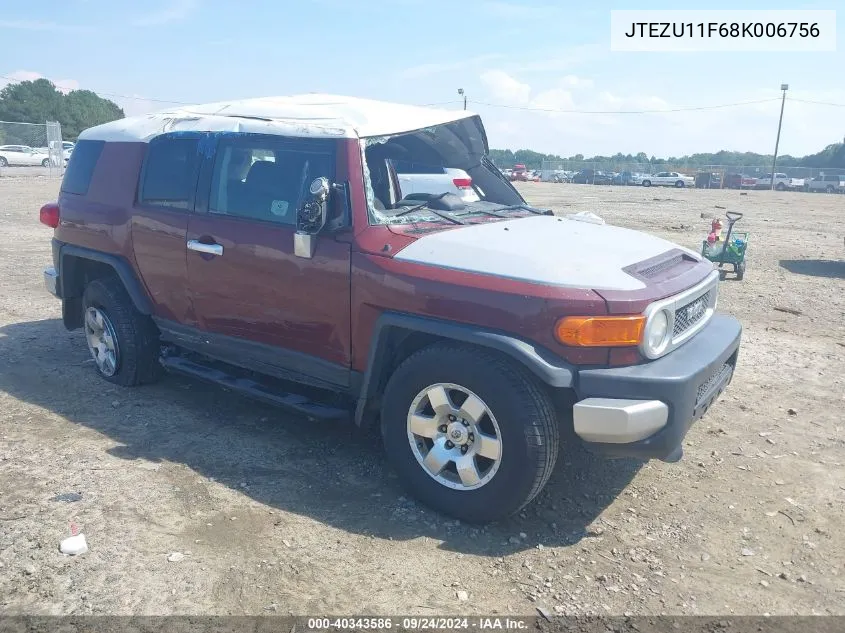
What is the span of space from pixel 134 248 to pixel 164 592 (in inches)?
112

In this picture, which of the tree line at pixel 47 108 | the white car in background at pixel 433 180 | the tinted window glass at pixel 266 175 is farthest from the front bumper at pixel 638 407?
the tree line at pixel 47 108

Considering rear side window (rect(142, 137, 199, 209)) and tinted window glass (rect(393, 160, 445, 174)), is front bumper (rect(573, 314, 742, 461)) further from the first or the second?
rear side window (rect(142, 137, 199, 209))

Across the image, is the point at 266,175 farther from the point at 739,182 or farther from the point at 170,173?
the point at 739,182

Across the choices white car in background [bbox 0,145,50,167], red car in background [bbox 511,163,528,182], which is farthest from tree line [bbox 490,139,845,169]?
white car in background [bbox 0,145,50,167]

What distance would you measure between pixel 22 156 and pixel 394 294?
38.1 metres

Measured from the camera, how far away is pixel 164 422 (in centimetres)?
488

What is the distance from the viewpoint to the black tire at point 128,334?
5305 millimetres

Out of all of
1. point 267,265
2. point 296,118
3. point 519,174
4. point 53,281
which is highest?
point 296,118

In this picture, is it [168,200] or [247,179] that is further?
[168,200]

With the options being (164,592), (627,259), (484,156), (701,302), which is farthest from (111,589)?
(484,156)

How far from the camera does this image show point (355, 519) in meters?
3.69

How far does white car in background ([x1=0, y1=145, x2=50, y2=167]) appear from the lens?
34562mm

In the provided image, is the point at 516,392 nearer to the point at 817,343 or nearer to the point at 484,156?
the point at 484,156

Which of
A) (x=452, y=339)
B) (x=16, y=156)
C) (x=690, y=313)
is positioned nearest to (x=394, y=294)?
(x=452, y=339)
